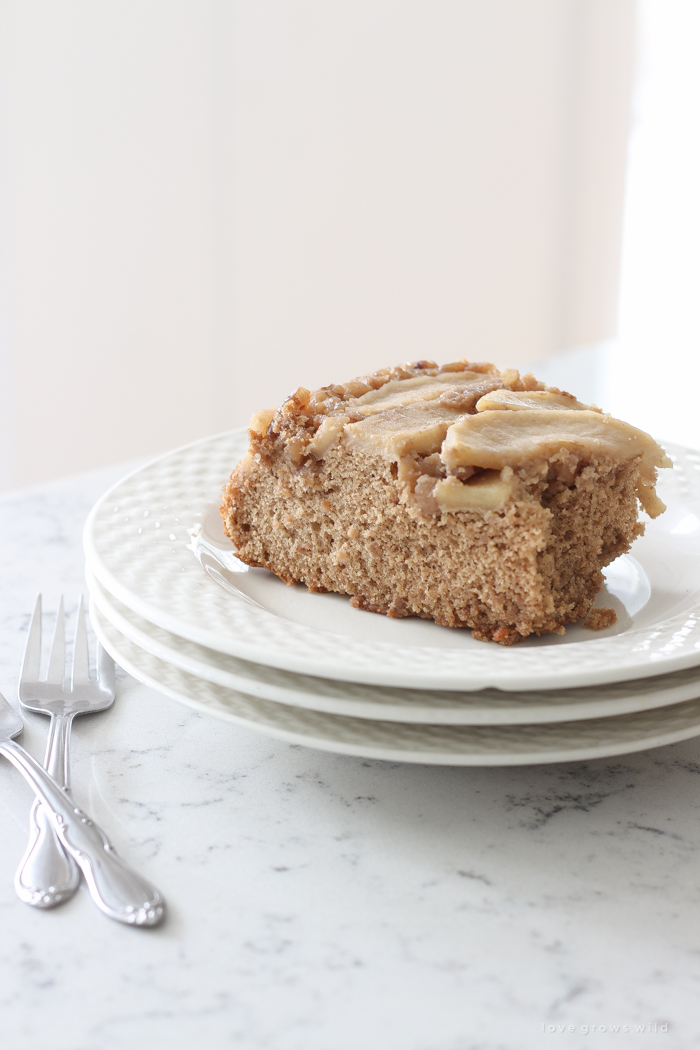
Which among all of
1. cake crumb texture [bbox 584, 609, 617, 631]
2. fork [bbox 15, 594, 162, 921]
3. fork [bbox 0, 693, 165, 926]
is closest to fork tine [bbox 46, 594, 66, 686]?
fork [bbox 15, 594, 162, 921]

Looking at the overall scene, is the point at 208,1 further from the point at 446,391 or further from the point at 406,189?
the point at 446,391

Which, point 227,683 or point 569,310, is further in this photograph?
point 569,310

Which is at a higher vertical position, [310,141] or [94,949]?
[310,141]

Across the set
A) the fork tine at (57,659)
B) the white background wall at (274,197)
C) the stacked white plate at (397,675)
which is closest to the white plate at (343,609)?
the stacked white plate at (397,675)

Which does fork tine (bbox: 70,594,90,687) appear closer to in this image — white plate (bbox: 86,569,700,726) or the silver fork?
the silver fork

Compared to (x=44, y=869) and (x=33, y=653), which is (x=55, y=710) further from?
(x=44, y=869)

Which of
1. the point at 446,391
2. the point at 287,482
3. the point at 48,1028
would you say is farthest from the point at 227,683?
the point at 446,391

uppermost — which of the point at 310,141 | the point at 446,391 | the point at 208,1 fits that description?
the point at 208,1
